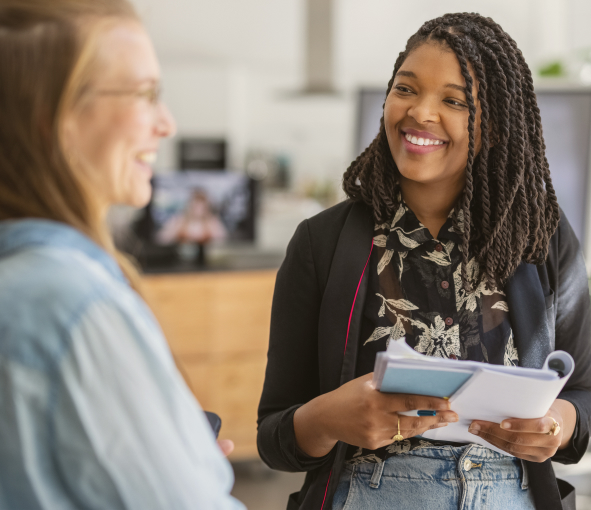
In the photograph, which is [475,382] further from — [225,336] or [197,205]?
[197,205]

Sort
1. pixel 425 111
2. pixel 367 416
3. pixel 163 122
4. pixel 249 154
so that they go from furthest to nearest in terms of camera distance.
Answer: pixel 249 154, pixel 425 111, pixel 367 416, pixel 163 122

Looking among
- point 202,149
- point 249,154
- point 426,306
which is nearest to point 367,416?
point 426,306

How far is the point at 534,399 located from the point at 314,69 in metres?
4.01

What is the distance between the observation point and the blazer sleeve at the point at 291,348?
3.52 feet

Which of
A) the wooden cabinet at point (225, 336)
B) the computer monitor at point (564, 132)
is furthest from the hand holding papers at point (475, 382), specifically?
the wooden cabinet at point (225, 336)

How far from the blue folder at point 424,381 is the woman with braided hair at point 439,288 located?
0.11 m

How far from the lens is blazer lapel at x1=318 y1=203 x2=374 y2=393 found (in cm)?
102

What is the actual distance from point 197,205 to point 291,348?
238cm

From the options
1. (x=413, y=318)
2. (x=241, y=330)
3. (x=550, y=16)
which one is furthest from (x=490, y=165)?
(x=550, y=16)

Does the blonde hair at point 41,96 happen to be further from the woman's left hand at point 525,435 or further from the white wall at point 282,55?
the white wall at point 282,55

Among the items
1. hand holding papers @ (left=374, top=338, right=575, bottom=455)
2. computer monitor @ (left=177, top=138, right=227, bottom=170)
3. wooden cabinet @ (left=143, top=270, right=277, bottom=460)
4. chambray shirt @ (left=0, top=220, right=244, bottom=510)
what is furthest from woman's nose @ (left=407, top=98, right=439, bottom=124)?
computer monitor @ (left=177, top=138, right=227, bottom=170)

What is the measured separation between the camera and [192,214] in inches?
132

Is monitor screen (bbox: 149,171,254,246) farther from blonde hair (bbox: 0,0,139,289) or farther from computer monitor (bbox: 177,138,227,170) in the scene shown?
computer monitor (bbox: 177,138,227,170)

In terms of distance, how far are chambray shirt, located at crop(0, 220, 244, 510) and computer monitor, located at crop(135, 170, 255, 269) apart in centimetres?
280
